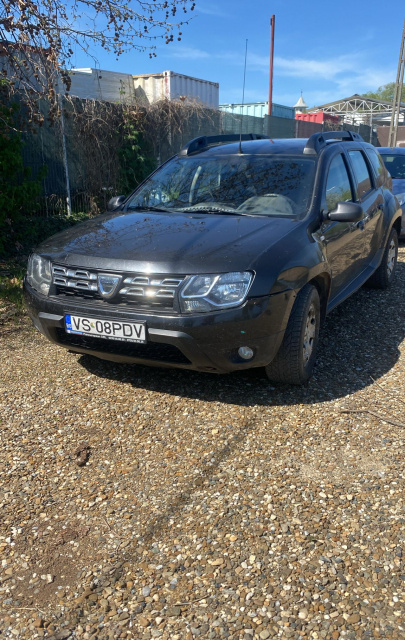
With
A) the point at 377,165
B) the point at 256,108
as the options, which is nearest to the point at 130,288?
the point at 377,165

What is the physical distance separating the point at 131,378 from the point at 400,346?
242 cm

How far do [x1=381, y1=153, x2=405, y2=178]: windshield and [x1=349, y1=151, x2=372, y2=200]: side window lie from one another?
4.88 meters

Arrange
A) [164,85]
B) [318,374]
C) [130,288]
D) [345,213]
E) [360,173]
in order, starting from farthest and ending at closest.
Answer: [164,85], [360,173], [318,374], [345,213], [130,288]

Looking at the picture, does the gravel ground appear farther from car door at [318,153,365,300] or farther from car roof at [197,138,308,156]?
car roof at [197,138,308,156]

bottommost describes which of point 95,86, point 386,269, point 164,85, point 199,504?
point 199,504

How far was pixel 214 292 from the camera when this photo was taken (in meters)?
3.29

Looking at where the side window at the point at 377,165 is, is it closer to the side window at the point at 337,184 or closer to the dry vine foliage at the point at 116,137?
the side window at the point at 337,184

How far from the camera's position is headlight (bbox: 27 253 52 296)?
3805 millimetres

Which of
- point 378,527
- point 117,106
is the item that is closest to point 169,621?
point 378,527

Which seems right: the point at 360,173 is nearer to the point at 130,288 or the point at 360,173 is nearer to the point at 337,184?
the point at 337,184

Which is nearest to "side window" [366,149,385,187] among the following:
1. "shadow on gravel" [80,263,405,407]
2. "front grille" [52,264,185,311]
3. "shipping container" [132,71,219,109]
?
"shadow on gravel" [80,263,405,407]

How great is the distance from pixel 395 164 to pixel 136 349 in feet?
28.4

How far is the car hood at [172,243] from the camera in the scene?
11.0 ft

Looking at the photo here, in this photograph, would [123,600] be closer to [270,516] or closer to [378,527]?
[270,516]
